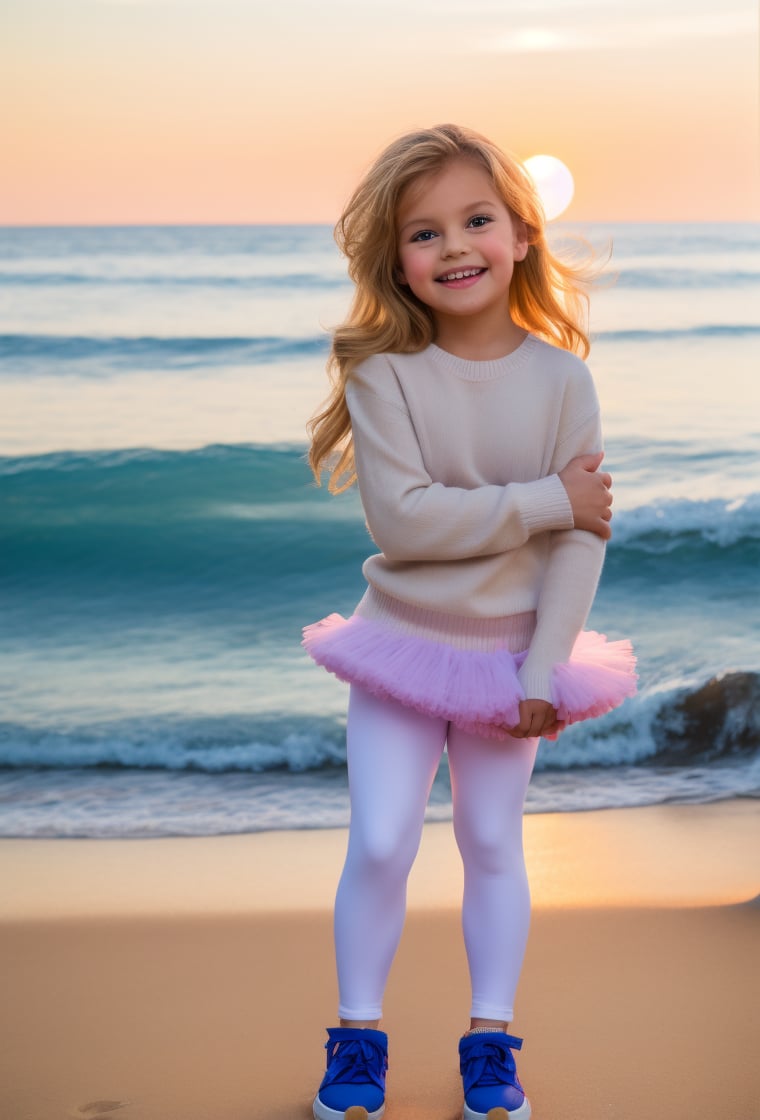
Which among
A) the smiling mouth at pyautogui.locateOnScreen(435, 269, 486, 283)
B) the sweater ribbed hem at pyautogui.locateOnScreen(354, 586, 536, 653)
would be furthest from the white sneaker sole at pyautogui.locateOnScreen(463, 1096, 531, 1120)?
the smiling mouth at pyautogui.locateOnScreen(435, 269, 486, 283)

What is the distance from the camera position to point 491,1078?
75.9 inches

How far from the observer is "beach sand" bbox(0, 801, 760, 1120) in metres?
2.06

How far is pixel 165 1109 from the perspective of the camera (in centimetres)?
200

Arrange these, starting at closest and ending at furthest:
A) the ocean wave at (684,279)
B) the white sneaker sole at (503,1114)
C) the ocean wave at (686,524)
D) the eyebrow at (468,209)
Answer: the white sneaker sole at (503,1114) → the eyebrow at (468,209) → the ocean wave at (686,524) → the ocean wave at (684,279)

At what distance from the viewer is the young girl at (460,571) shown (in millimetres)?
1926

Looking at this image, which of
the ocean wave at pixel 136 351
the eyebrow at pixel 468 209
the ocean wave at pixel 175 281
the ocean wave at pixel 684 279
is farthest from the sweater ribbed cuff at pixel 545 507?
the ocean wave at pixel 684 279

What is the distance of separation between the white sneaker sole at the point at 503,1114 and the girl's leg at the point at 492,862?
131mm

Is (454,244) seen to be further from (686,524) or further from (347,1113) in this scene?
(686,524)

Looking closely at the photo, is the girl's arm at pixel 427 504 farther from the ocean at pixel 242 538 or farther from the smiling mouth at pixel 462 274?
the ocean at pixel 242 538

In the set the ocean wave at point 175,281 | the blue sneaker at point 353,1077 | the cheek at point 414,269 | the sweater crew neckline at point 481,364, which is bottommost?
the blue sneaker at point 353,1077

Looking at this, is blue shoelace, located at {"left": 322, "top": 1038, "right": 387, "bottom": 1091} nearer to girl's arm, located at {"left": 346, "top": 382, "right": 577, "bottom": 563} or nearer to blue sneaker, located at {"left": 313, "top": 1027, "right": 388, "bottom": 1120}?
blue sneaker, located at {"left": 313, "top": 1027, "right": 388, "bottom": 1120}

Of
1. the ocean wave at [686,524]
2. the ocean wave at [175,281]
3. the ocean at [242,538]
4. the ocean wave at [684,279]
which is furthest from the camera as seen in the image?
the ocean wave at [684,279]

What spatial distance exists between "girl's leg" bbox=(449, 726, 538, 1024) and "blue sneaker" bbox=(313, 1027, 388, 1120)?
0.18 meters

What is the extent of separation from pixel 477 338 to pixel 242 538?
6043 millimetres
